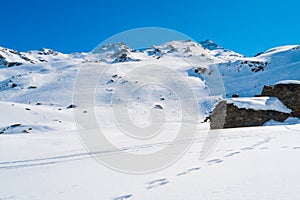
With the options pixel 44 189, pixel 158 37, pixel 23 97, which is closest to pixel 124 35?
pixel 158 37

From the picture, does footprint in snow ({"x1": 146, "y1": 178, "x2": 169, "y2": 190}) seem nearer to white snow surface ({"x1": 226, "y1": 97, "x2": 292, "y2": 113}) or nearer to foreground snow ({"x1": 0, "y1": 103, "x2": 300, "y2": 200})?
foreground snow ({"x1": 0, "y1": 103, "x2": 300, "y2": 200})

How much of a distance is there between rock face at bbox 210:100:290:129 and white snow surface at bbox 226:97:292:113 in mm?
181

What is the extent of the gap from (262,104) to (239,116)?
1480 mm

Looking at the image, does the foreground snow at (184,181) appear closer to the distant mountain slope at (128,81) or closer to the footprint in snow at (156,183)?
the footprint in snow at (156,183)

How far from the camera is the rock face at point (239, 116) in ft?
48.9

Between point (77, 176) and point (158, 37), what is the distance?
518cm

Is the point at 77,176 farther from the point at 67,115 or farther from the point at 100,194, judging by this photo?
the point at 67,115

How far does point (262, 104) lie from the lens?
1519 cm

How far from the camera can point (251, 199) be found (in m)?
2.28

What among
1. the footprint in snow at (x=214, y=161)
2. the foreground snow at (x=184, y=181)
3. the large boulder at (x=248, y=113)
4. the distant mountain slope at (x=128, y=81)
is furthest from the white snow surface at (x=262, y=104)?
the distant mountain slope at (x=128, y=81)

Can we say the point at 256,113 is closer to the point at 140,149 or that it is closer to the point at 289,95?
the point at 289,95

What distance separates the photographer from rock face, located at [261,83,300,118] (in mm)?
15125

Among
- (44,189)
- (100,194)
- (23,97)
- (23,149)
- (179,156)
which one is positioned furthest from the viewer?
(23,97)

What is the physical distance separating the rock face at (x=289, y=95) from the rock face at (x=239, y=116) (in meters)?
0.74
